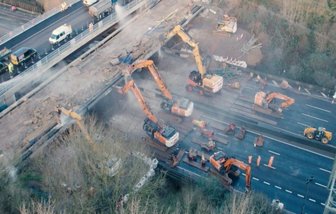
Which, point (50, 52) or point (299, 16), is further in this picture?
point (299, 16)

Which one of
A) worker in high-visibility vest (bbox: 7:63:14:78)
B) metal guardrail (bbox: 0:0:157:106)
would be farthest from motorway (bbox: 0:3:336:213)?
worker in high-visibility vest (bbox: 7:63:14:78)

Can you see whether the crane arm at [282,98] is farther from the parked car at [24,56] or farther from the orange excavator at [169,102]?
the parked car at [24,56]

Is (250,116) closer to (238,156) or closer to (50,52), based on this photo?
(238,156)

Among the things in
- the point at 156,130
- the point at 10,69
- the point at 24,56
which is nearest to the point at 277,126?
the point at 156,130

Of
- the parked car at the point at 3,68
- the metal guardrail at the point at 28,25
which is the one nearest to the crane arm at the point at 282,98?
the parked car at the point at 3,68

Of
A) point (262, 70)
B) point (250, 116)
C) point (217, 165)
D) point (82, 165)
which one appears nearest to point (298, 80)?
point (262, 70)

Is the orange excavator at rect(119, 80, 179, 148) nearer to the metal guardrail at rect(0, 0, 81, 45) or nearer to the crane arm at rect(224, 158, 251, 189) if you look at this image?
the crane arm at rect(224, 158, 251, 189)

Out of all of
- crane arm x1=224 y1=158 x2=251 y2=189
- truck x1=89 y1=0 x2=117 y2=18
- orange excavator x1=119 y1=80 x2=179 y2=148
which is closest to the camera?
crane arm x1=224 y1=158 x2=251 y2=189
